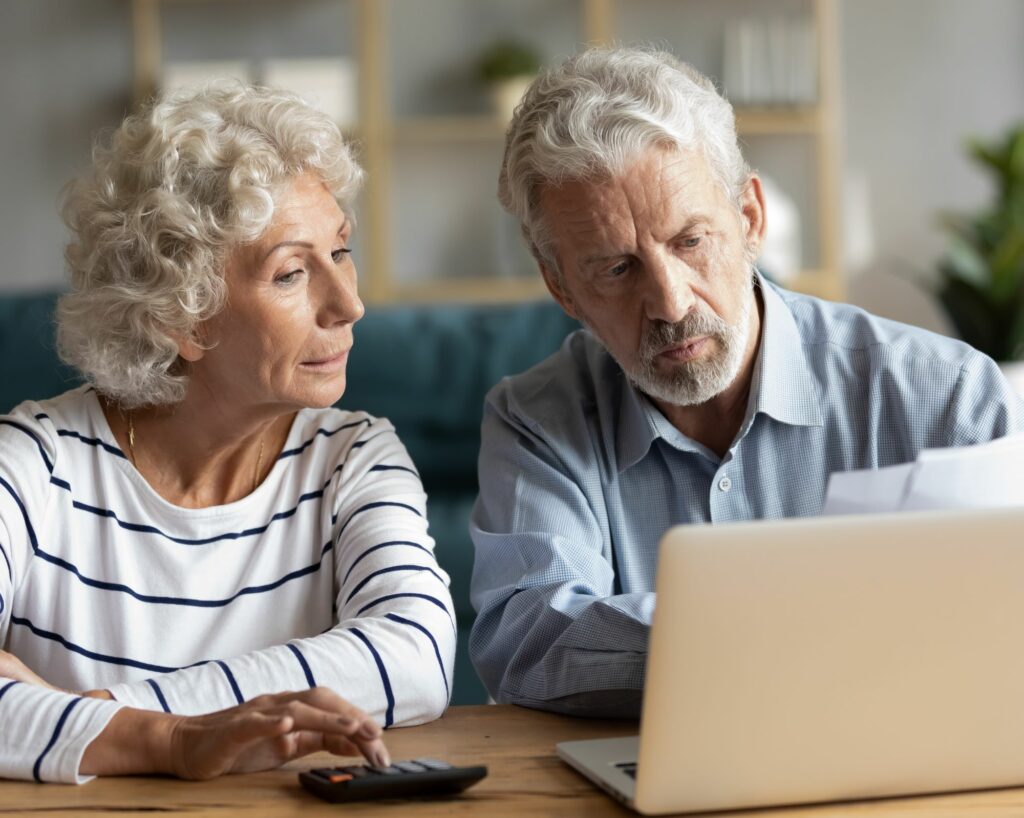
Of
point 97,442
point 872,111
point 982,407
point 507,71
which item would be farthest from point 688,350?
point 872,111

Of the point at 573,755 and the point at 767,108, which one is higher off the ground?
the point at 767,108

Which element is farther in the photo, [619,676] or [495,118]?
[495,118]

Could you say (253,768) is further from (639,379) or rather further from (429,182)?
(429,182)

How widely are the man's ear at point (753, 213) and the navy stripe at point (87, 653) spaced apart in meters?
0.86

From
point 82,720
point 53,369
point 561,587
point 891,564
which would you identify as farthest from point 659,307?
point 53,369

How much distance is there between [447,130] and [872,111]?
152 cm

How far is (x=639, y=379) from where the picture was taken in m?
1.46

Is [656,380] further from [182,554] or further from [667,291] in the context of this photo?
[182,554]

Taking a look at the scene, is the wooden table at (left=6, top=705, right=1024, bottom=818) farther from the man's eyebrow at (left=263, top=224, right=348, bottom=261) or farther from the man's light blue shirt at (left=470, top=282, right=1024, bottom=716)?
the man's eyebrow at (left=263, top=224, right=348, bottom=261)

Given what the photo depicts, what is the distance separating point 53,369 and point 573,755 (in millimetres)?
1492

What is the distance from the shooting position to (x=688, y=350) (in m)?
1.43

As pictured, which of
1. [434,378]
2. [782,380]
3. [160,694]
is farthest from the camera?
[434,378]

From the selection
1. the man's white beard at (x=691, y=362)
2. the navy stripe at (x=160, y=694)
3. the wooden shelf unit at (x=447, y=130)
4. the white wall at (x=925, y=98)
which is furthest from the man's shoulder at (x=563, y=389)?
the white wall at (x=925, y=98)

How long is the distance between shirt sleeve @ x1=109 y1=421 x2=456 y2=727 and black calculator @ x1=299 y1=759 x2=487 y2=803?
0.71 feet
